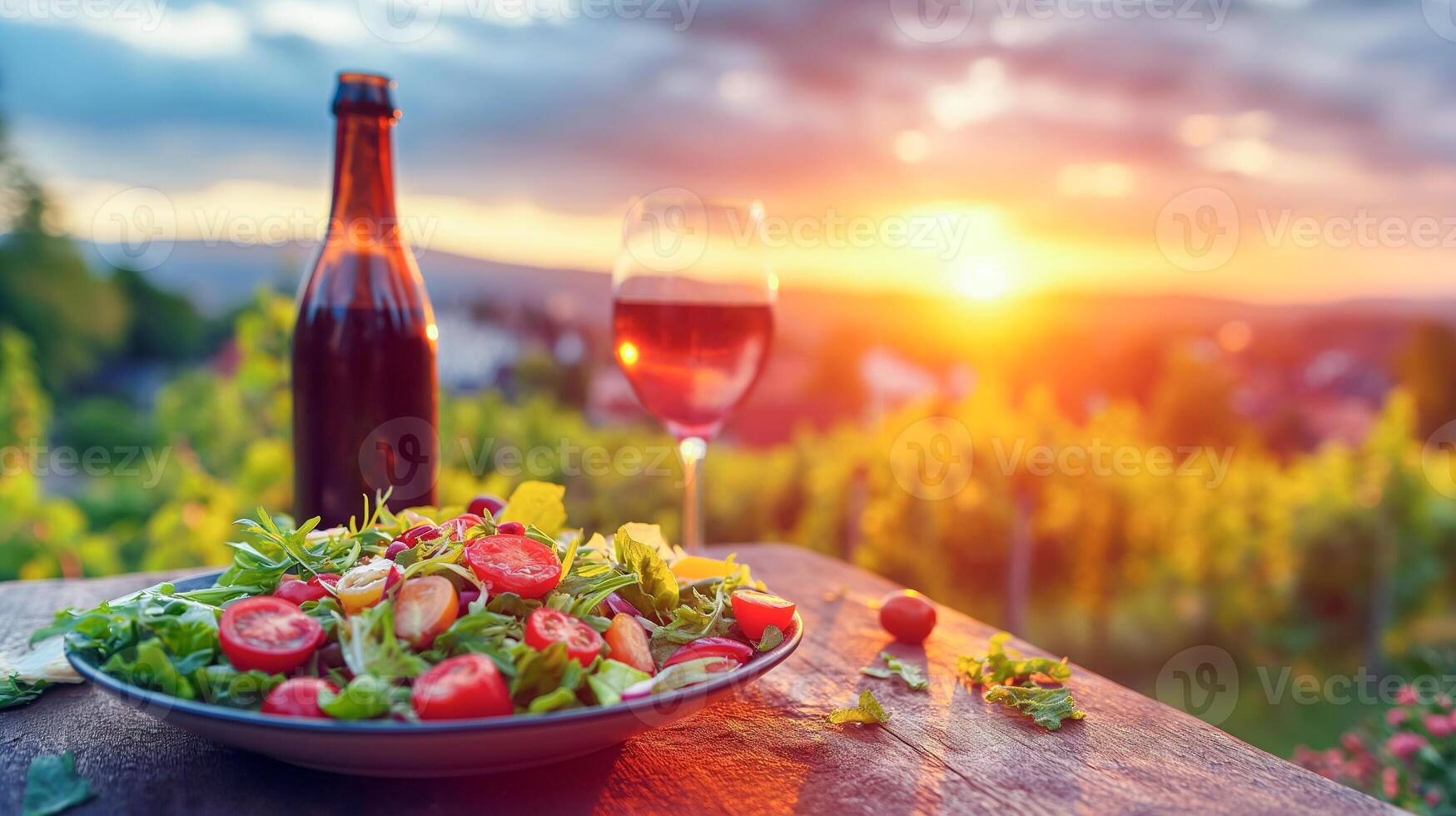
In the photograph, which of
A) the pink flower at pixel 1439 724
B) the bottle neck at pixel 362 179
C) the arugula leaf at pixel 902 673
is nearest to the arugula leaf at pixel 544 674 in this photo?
the arugula leaf at pixel 902 673

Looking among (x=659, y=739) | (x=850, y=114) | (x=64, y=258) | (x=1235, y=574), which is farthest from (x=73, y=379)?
(x=659, y=739)

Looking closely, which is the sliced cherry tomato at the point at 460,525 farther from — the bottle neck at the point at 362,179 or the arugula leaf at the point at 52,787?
the bottle neck at the point at 362,179

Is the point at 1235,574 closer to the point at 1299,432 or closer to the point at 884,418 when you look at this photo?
the point at 1299,432

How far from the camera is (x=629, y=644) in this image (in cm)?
82

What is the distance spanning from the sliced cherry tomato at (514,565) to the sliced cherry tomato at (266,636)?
0.43 ft

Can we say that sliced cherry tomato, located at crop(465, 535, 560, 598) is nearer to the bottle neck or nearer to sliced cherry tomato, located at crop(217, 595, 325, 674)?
sliced cherry tomato, located at crop(217, 595, 325, 674)

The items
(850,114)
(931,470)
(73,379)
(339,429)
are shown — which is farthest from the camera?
(73,379)

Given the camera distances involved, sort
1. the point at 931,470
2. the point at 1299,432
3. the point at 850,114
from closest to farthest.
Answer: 1. the point at 931,470
2. the point at 850,114
3. the point at 1299,432

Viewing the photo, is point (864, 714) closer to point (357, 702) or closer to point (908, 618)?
point (908, 618)

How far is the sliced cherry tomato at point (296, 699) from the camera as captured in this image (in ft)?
2.31

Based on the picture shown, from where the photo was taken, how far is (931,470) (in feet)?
13.7

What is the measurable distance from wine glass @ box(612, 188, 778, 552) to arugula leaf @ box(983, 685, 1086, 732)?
0.46 meters

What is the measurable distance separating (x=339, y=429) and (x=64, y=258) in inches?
452

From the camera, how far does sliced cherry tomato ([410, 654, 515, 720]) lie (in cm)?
69
